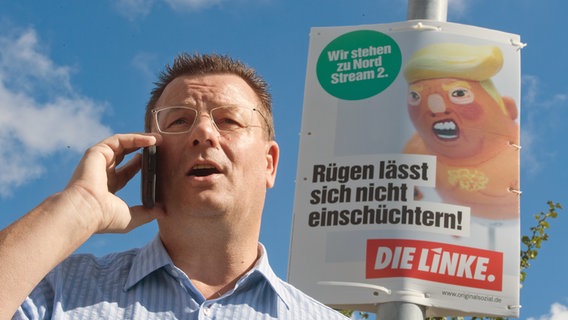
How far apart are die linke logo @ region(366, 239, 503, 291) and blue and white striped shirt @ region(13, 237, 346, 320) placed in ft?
7.08

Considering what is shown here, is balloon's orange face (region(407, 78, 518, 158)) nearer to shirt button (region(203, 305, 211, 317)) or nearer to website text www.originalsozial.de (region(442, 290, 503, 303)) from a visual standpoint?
website text www.originalsozial.de (region(442, 290, 503, 303))

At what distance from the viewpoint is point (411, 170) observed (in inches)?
203


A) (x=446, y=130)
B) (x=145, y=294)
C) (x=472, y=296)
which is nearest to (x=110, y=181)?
(x=145, y=294)

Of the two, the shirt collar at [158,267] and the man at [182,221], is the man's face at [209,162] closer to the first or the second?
the man at [182,221]

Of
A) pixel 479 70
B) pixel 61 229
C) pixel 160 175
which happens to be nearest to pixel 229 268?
pixel 160 175

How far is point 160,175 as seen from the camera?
9.27ft

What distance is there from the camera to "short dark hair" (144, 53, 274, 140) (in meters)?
3.07

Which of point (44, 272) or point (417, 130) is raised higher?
point (417, 130)

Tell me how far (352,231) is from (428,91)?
3.38 feet

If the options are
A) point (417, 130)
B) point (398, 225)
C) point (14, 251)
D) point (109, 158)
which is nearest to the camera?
point (14, 251)

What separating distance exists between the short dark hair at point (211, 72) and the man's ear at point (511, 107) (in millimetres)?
2725

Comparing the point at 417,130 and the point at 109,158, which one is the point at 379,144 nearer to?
the point at 417,130

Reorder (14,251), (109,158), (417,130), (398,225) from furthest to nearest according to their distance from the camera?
(417,130), (398,225), (109,158), (14,251)

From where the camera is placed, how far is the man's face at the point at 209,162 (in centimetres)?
275
